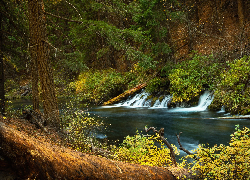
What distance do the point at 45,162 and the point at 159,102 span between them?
1438 cm

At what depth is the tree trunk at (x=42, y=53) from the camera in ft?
20.7

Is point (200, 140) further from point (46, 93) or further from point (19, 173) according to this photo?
point (19, 173)

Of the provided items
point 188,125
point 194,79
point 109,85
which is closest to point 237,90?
point 194,79

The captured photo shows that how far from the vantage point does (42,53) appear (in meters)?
6.41

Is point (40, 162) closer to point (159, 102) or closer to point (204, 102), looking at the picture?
point (204, 102)

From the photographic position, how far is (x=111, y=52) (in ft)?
83.4

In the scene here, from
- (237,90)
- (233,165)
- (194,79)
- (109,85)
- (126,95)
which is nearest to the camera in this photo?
(233,165)

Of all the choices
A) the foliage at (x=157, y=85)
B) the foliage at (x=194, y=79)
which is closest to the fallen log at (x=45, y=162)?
the foliage at (x=194, y=79)

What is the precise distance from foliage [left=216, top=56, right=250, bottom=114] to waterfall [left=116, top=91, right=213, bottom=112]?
5.43 ft

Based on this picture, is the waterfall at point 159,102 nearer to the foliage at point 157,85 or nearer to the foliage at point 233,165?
Result: the foliage at point 157,85

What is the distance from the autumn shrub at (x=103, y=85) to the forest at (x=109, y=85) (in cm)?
11

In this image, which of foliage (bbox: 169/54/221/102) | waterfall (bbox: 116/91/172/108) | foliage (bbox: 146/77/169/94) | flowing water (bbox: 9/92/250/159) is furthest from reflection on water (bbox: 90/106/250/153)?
foliage (bbox: 146/77/169/94)

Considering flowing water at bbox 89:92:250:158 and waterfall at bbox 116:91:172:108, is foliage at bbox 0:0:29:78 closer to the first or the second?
flowing water at bbox 89:92:250:158

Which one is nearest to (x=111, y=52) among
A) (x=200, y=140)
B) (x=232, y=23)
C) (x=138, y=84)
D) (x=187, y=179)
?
(x=138, y=84)
